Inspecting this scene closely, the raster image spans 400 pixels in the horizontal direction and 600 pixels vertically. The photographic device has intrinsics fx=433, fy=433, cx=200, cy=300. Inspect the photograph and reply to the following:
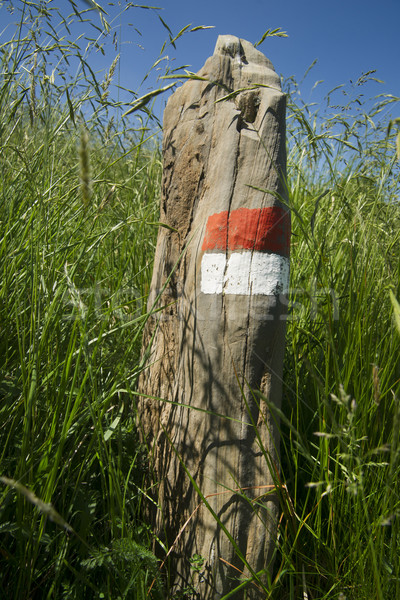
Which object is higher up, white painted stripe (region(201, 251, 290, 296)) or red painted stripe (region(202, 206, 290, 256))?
red painted stripe (region(202, 206, 290, 256))

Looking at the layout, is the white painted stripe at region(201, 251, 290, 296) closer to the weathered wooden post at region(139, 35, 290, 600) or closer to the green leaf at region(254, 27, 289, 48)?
the weathered wooden post at region(139, 35, 290, 600)

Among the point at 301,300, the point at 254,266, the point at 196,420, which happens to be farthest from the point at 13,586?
the point at 301,300

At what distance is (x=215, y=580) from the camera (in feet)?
3.82

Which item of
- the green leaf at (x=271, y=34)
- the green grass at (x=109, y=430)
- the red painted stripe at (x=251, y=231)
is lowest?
the green grass at (x=109, y=430)

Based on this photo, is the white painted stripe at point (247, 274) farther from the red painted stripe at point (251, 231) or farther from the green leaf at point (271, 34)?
the green leaf at point (271, 34)

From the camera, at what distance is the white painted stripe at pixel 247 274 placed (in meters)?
1.26

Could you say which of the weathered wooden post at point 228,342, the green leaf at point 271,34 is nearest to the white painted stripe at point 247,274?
the weathered wooden post at point 228,342

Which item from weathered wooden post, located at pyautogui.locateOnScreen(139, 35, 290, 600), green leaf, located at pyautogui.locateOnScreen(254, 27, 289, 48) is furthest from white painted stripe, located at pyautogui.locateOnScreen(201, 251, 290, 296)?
green leaf, located at pyautogui.locateOnScreen(254, 27, 289, 48)

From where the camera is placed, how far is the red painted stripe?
50.4 inches

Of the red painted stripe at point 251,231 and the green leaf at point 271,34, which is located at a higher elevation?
the green leaf at point 271,34

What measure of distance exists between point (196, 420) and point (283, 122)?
37.8 inches

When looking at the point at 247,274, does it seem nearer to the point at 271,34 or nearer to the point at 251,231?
the point at 251,231

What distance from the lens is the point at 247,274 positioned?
1267mm

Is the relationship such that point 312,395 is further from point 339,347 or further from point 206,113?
point 206,113
